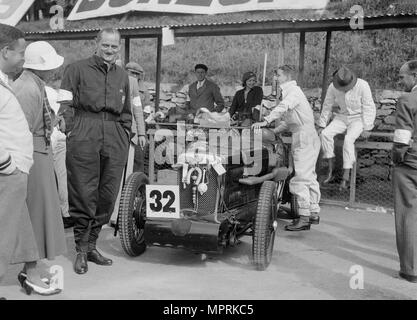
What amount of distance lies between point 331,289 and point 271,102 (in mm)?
9273

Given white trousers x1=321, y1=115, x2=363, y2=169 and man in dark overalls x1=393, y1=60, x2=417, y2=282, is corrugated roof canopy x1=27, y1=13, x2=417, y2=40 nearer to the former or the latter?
white trousers x1=321, y1=115, x2=363, y2=169

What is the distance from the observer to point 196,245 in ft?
16.5

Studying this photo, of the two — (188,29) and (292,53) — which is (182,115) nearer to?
(188,29)

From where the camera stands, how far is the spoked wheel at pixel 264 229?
16.6 ft

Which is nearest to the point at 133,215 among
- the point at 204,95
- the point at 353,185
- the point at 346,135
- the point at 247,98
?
the point at 346,135

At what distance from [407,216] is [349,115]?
351 centimetres

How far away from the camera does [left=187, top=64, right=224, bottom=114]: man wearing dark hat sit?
10922 mm

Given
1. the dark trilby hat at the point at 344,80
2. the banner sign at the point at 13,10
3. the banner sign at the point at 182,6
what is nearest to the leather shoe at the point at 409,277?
the dark trilby hat at the point at 344,80

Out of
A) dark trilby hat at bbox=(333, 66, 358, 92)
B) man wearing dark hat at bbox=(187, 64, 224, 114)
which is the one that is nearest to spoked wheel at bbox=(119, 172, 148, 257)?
dark trilby hat at bbox=(333, 66, 358, 92)

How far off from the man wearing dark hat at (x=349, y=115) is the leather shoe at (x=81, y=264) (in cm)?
429

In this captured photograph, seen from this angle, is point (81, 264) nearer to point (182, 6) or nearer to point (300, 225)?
point (300, 225)

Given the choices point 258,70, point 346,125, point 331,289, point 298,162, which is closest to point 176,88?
point 258,70

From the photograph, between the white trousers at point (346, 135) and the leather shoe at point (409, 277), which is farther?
the white trousers at point (346, 135)

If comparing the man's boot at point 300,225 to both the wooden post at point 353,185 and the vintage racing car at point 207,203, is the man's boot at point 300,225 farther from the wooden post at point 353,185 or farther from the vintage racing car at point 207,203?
the wooden post at point 353,185
